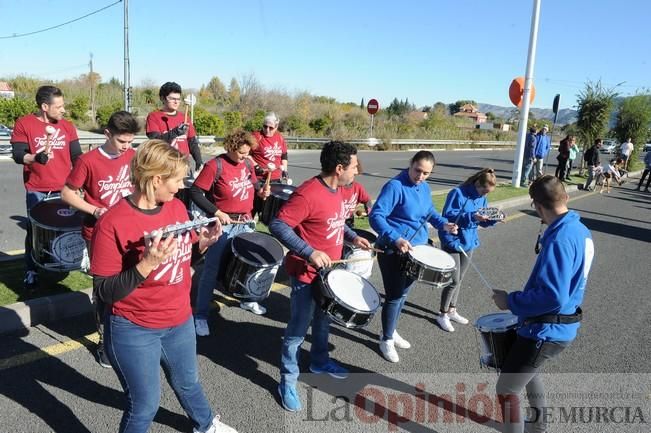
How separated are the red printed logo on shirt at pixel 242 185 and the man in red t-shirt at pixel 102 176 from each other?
3.22 ft

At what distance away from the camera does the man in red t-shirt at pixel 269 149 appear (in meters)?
6.87

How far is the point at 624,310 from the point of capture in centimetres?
584

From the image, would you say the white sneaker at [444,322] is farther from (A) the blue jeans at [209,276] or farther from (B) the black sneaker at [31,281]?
(B) the black sneaker at [31,281]

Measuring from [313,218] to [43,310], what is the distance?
273cm

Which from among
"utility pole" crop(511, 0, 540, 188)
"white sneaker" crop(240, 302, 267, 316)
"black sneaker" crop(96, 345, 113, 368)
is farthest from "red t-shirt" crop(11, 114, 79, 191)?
"utility pole" crop(511, 0, 540, 188)

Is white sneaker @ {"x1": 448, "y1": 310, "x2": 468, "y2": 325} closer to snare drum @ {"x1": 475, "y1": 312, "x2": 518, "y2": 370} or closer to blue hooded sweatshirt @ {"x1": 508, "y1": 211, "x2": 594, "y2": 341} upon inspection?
snare drum @ {"x1": 475, "y1": 312, "x2": 518, "y2": 370}

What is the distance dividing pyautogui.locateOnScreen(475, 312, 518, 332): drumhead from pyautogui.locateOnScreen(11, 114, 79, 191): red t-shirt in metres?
4.06

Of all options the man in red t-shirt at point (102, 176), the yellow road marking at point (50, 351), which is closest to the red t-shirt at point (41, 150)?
the man in red t-shirt at point (102, 176)

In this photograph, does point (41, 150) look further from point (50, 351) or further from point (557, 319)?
point (557, 319)

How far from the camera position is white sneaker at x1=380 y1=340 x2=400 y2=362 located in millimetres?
4203

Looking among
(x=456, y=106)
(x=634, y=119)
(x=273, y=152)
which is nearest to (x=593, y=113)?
(x=634, y=119)

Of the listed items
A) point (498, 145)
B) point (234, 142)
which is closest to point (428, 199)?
point (234, 142)

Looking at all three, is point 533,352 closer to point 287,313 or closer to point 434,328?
point 434,328

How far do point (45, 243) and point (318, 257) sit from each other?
8.15 feet
